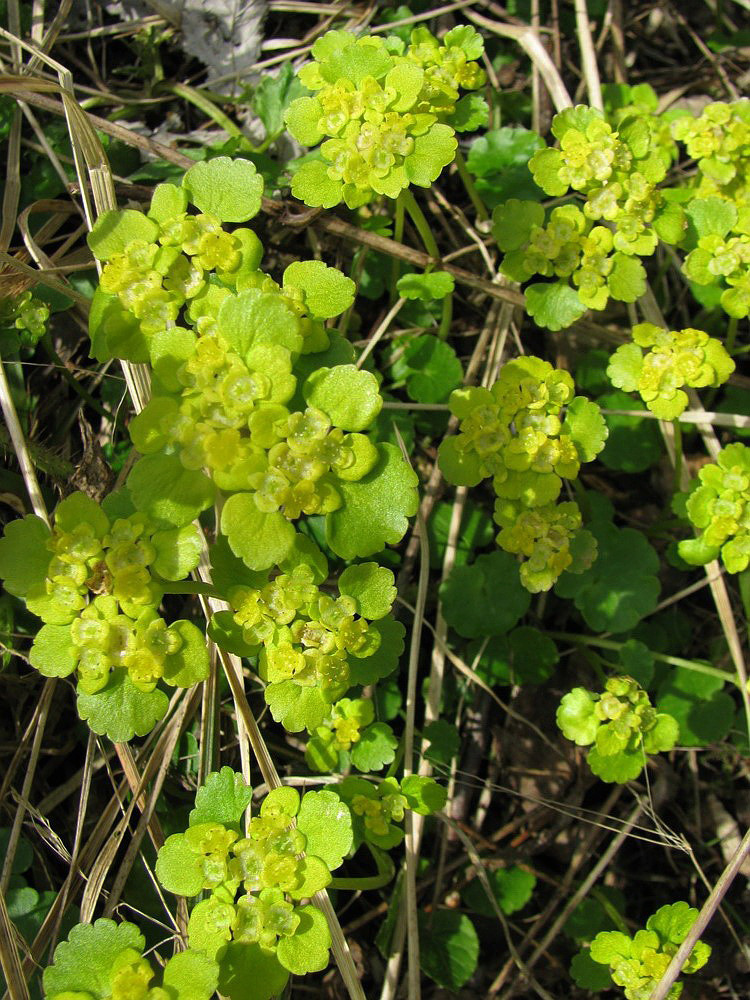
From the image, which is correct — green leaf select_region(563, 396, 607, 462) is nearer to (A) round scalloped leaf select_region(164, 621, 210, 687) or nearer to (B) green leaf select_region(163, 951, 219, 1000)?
(A) round scalloped leaf select_region(164, 621, 210, 687)

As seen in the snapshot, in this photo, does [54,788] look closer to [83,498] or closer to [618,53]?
[83,498]

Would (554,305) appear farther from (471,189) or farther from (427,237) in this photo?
(471,189)

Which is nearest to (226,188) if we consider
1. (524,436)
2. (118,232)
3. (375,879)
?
(118,232)

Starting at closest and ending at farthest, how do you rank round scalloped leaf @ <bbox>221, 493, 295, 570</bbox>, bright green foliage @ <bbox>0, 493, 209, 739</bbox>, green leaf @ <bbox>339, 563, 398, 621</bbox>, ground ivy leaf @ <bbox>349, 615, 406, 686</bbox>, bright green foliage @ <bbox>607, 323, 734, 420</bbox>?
round scalloped leaf @ <bbox>221, 493, 295, 570</bbox> → bright green foliage @ <bbox>0, 493, 209, 739</bbox> → green leaf @ <bbox>339, 563, 398, 621</bbox> → ground ivy leaf @ <bbox>349, 615, 406, 686</bbox> → bright green foliage @ <bbox>607, 323, 734, 420</bbox>

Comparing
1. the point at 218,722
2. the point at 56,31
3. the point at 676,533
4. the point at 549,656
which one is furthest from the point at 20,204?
the point at 676,533

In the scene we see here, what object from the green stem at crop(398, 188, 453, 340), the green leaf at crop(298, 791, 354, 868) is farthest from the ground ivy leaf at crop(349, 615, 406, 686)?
the green stem at crop(398, 188, 453, 340)

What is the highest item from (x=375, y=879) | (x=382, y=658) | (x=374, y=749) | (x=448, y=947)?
(x=382, y=658)

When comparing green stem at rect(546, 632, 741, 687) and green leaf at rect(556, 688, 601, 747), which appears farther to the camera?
green stem at rect(546, 632, 741, 687)

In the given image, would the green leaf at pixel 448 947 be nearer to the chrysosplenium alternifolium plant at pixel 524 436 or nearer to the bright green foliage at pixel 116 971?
the bright green foliage at pixel 116 971
